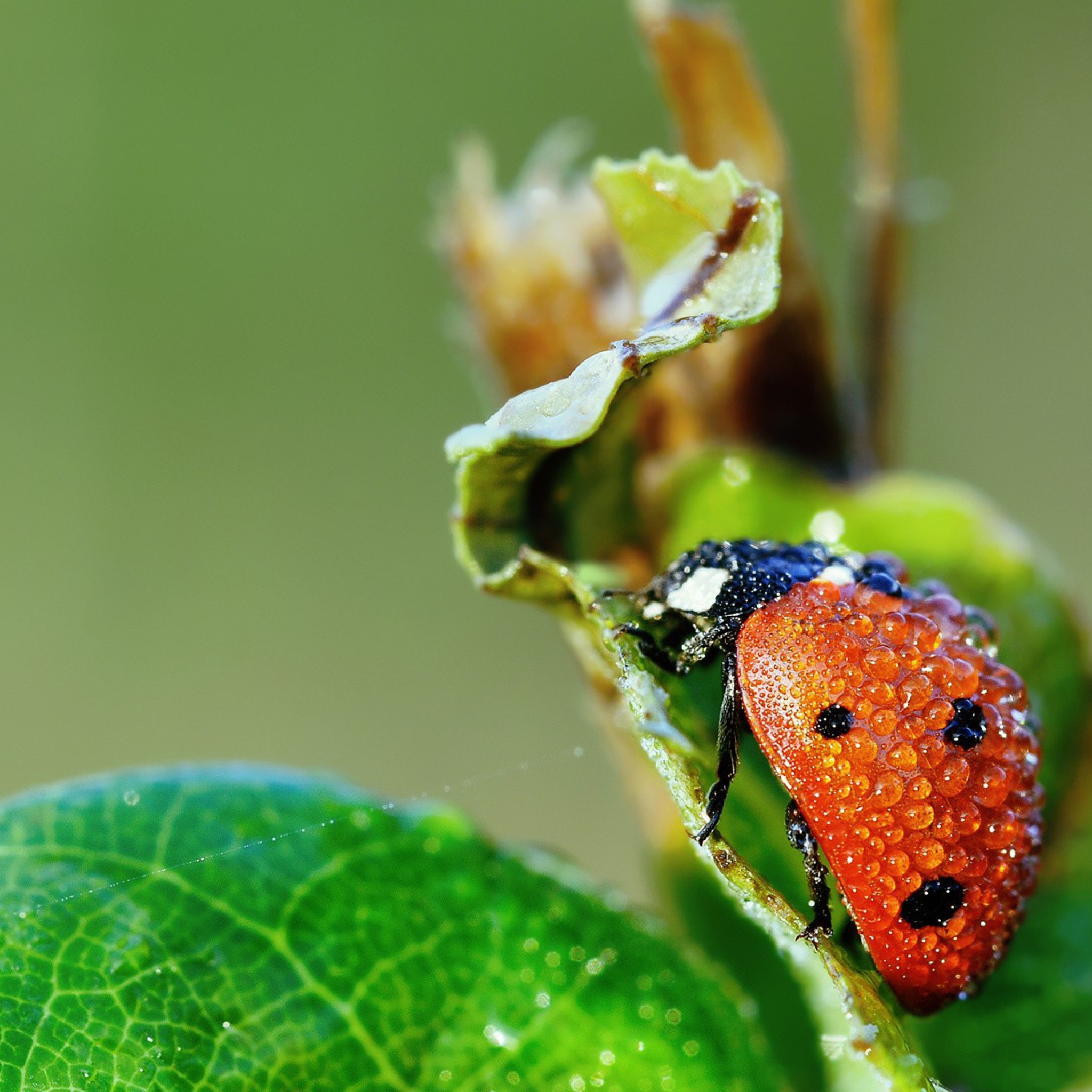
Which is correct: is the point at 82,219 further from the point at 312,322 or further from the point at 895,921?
the point at 895,921

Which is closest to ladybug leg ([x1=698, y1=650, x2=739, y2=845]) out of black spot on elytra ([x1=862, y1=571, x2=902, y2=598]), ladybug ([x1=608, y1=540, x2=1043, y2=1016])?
ladybug ([x1=608, y1=540, x2=1043, y2=1016])

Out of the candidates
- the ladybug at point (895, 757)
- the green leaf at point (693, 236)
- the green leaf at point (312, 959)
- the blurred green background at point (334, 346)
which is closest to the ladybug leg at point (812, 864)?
the ladybug at point (895, 757)

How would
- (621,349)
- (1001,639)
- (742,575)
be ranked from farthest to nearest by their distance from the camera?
(1001,639) < (742,575) < (621,349)

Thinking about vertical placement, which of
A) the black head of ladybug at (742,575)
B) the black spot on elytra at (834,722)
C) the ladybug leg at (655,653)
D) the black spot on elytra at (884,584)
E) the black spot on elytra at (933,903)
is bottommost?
the black spot on elytra at (933,903)

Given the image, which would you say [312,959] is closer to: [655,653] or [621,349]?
[655,653]

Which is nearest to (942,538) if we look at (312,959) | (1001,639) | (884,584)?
(1001,639)

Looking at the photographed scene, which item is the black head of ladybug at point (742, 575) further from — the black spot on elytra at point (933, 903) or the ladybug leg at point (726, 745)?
the black spot on elytra at point (933, 903)
